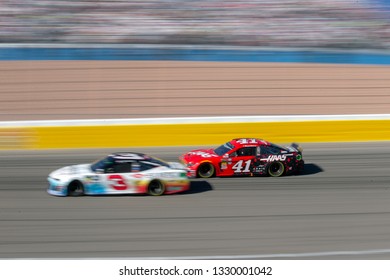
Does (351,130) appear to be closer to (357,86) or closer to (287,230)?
(357,86)

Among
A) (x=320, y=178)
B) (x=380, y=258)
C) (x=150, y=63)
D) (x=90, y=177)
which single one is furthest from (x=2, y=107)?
(x=380, y=258)

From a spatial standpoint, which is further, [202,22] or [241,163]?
[202,22]

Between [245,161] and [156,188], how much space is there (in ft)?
7.92

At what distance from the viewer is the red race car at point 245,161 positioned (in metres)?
13.2

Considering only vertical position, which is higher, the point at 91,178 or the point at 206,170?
the point at 206,170

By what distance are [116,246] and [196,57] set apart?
1098cm

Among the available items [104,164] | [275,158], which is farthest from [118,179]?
[275,158]

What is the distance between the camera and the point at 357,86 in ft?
63.2

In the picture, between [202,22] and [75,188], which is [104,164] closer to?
[75,188]

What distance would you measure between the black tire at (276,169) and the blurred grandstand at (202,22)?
23.8 ft

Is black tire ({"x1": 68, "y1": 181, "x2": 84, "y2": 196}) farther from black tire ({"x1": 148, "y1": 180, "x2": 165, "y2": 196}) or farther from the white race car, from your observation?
black tire ({"x1": 148, "y1": 180, "x2": 165, "y2": 196})

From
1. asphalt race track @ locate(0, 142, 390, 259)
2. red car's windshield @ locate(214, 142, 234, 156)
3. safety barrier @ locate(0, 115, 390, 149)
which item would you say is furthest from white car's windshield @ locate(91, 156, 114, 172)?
safety barrier @ locate(0, 115, 390, 149)

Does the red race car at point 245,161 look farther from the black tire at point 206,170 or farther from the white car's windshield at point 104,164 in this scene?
the white car's windshield at point 104,164

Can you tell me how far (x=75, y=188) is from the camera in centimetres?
1159
